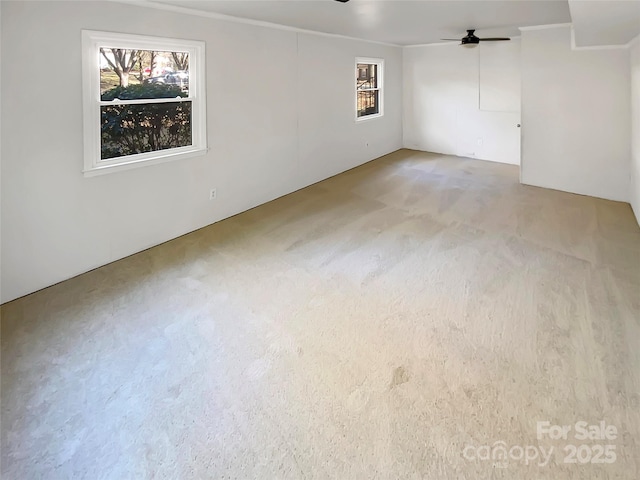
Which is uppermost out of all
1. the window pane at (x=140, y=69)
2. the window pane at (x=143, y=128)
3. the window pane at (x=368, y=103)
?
the window pane at (x=368, y=103)

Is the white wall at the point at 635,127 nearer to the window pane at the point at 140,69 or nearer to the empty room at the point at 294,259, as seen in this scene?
the empty room at the point at 294,259

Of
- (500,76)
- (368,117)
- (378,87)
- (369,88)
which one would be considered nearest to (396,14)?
(368,117)

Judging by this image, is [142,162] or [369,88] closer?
[142,162]

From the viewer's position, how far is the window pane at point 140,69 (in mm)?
3812

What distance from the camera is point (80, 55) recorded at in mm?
3471

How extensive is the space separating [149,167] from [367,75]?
5319 millimetres

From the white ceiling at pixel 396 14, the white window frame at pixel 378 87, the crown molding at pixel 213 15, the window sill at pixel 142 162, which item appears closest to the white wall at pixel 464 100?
the white window frame at pixel 378 87

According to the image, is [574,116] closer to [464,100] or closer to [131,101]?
[464,100]

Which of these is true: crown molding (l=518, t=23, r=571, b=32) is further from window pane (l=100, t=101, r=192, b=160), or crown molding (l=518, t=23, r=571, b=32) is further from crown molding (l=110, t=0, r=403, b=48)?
window pane (l=100, t=101, r=192, b=160)

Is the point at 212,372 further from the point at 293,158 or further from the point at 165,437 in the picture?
the point at 293,158

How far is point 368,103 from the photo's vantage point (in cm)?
838

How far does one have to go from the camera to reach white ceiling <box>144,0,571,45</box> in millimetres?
4219

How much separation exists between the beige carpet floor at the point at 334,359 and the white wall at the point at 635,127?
2.35 feet

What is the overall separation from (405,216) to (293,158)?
1973 millimetres
